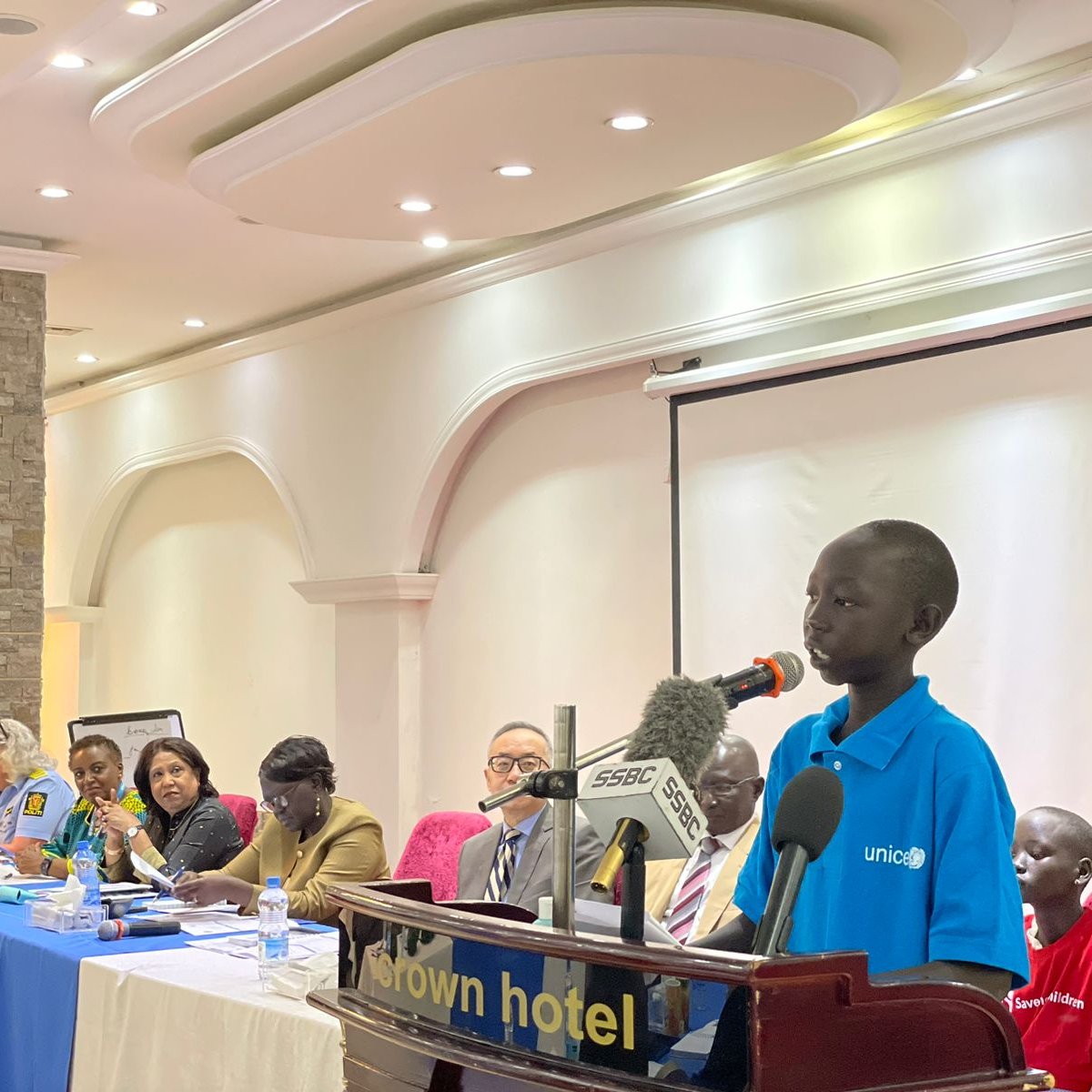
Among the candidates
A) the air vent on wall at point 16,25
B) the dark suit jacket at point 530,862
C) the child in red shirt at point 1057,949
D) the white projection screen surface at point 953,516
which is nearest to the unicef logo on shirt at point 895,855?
the child in red shirt at point 1057,949

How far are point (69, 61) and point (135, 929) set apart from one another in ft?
9.10

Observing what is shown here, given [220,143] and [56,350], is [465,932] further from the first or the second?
[56,350]

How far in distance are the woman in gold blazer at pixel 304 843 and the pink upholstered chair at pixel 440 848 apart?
209mm

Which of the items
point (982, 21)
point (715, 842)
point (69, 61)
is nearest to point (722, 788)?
point (715, 842)

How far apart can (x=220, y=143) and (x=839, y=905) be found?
436cm

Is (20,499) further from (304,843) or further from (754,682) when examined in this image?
(754,682)

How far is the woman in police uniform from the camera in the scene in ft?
19.7

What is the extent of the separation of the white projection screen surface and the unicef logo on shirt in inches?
135

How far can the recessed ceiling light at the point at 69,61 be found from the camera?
16.5ft

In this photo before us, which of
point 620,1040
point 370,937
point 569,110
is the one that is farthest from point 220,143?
point 620,1040

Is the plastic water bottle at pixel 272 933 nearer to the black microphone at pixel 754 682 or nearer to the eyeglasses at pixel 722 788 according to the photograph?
the eyeglasses at pixel 722 788

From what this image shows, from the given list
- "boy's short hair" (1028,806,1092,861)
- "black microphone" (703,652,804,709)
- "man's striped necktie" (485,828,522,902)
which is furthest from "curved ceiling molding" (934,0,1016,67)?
"black microphone" (703,652,804,709)

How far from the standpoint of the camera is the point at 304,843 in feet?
15.6

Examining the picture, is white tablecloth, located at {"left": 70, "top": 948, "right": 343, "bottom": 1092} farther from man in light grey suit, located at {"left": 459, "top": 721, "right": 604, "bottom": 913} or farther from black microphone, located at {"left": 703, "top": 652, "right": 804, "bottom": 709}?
black microphone, located at {"left": 703, "top": 652, "right": 804, "bottom": 709}
